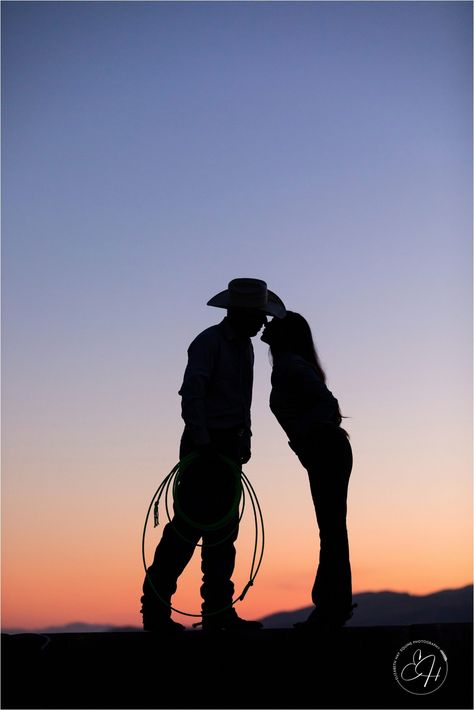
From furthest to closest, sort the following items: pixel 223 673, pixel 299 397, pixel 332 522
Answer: pixel 299 397, pixel 332 522, pixel 223 673

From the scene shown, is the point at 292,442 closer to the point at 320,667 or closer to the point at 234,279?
the point at 234,279

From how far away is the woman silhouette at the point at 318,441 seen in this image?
642cm

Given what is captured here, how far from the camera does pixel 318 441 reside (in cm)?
657

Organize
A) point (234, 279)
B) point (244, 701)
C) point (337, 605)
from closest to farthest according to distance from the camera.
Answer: point (244, 701) → point (337, 605) → point (234, 279)

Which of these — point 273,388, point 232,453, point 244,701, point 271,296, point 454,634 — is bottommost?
point 244,701

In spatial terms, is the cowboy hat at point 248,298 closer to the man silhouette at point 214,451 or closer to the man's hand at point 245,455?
the man silhouette at point 214,451

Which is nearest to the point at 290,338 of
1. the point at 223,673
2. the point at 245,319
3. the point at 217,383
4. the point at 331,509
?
the point at 245,319

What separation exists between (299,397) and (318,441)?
0.31 metres

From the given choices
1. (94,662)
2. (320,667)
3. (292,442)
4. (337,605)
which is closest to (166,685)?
(94,662)

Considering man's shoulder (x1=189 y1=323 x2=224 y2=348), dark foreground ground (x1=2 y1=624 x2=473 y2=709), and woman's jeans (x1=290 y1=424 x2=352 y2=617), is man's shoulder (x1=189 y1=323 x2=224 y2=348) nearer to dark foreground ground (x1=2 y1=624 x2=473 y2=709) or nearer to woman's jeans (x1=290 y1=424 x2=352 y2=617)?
woman's jeans (x1=290 y1=424 x2=352 y2=617)

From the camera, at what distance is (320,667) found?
18.0 ft

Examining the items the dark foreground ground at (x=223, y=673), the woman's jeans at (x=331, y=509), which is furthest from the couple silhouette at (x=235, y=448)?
the dark foreground ground at (x=223, y=673)

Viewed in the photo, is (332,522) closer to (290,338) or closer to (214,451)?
(214,451)

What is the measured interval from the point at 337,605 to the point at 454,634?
2.86 ft
